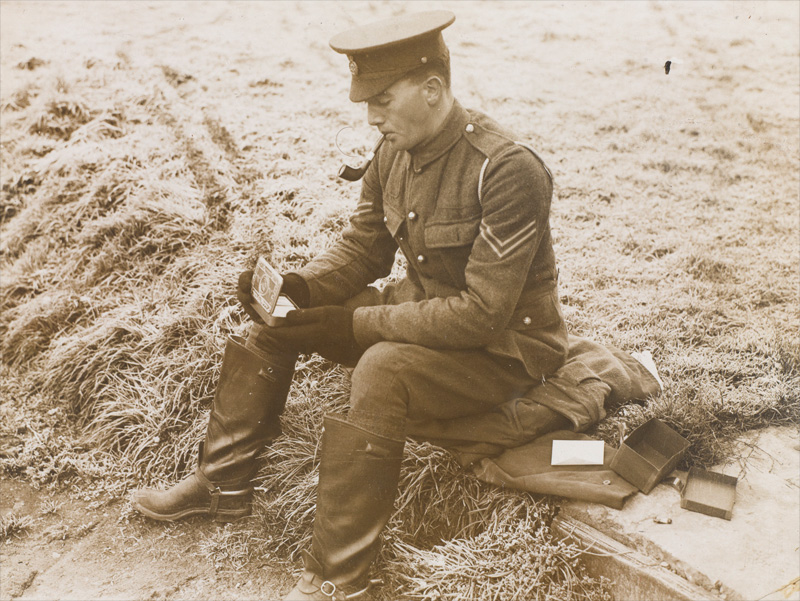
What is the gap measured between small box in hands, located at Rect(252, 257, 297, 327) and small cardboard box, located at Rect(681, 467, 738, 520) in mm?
1538

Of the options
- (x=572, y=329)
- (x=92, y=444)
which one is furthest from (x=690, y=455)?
(x=92, y=444)

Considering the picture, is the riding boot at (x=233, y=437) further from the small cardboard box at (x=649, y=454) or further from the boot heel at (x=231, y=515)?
the small cardboard box at (x=649, y=454)

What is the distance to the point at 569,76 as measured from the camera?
249 inches

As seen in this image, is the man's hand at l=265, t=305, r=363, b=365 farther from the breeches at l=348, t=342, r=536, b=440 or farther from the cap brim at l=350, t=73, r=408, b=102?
the cap brim at l=350, t=73, r=408, b=102

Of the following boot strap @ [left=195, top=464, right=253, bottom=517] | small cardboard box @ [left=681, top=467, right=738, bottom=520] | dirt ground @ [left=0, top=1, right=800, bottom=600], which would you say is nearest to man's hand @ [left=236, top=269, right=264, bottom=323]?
boot strap @ [left=195, top=464, right=253, bottom=517]

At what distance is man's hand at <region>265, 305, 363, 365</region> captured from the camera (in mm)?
2463

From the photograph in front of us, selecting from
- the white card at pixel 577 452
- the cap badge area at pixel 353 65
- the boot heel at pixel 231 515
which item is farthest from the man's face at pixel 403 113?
the boot heel at pixel 231 515

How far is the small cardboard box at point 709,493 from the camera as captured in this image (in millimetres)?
2398

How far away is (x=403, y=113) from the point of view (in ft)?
7.80

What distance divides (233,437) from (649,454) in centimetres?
161

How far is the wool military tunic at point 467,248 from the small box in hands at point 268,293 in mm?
240

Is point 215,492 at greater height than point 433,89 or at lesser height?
lesser

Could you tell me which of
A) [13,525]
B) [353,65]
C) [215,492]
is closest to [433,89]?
[353,65]

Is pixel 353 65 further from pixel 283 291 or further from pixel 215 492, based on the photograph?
pixel 215 492
